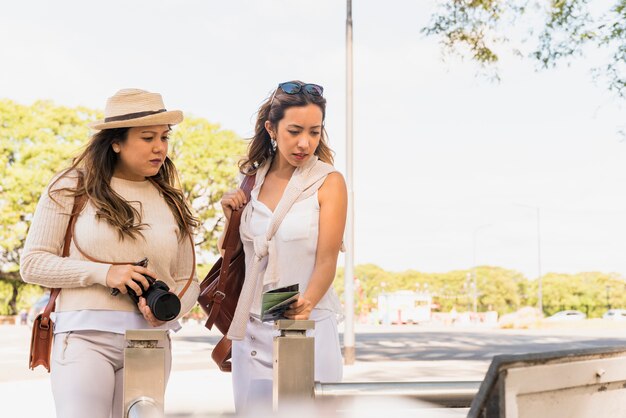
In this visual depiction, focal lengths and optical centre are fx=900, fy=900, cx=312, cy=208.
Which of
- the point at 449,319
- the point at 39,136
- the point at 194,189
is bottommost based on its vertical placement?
the point at 449,319

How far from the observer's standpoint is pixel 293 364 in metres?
2.01

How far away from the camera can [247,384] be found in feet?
9.34

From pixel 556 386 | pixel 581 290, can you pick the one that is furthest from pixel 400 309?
pixel 556 386

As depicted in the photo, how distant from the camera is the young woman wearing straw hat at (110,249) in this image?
97.0 inches

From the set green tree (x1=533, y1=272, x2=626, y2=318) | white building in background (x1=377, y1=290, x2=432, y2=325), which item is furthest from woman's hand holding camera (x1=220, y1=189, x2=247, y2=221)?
green tree (x1=533, y1=272, x2=626, y2=318)

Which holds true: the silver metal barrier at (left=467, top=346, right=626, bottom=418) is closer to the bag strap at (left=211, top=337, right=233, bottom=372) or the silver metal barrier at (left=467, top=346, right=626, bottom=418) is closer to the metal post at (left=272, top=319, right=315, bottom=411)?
the metal post at (left=272, top=319, right=315, bottom=411)

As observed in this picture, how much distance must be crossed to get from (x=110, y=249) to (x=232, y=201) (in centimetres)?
48

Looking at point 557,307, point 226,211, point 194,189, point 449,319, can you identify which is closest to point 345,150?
point 226,211

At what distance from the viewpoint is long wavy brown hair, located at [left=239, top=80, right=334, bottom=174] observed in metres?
2.86

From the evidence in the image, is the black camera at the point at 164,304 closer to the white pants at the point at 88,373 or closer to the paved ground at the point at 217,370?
the white pants at the point at 88,373

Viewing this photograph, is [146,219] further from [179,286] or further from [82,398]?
[82,398]

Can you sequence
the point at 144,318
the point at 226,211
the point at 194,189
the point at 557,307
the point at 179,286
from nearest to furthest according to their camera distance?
the point at 144,318
the point at 179,286
the point at 226,211
the point at 194,189
the point at 557,307

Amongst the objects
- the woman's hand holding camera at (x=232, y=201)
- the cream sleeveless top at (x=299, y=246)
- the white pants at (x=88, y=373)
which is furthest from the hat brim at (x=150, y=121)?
the white pants at (x=88, y=373)

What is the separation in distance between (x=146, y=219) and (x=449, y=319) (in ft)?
169
